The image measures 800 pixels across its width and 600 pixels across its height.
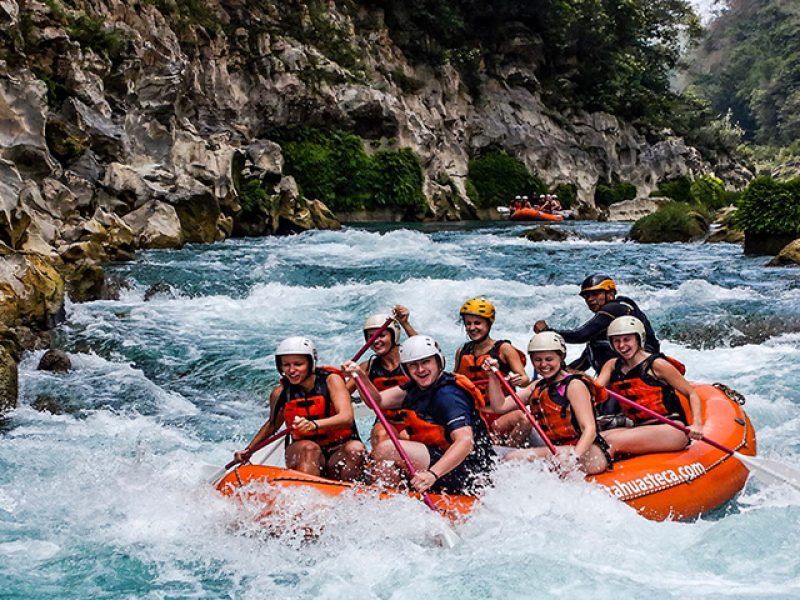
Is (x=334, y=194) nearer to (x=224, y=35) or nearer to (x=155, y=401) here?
(x=224, y=35)

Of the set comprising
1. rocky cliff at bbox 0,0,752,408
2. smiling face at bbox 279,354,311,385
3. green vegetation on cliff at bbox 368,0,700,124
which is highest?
green vegetation on cliff at bbox 368,0,700,124

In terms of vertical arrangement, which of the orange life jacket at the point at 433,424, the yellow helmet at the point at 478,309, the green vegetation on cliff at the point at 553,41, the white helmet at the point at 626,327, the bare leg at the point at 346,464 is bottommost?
the bare leg at the point at 346,464

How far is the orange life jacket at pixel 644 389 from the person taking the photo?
599 cm

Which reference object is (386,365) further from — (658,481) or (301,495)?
(658,481)

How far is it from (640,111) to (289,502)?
40.3 m

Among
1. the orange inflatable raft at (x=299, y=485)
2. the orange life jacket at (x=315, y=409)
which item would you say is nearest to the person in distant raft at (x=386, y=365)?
the orange life jacket at (x=315, y=409)

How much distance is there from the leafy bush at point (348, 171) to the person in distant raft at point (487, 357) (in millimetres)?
22753

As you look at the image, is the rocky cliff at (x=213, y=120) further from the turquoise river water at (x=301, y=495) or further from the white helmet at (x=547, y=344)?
the white helmet at (x=547, y=344)

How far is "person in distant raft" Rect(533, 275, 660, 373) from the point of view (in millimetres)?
6922

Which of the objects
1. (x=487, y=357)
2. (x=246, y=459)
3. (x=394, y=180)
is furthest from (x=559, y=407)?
(x=394, y=180)

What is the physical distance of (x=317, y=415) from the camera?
539 cm

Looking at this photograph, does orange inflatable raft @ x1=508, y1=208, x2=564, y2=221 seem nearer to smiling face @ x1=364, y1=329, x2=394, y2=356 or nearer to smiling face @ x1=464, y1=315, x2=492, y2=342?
smiling face @ x1=464, y1=315, x2=492, y2=342

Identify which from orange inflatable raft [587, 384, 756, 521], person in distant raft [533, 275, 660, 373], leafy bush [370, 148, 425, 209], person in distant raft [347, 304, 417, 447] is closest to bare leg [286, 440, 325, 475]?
person in distant raft [347, 304, 417, 447]

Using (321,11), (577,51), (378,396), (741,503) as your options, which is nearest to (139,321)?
(378,396)
